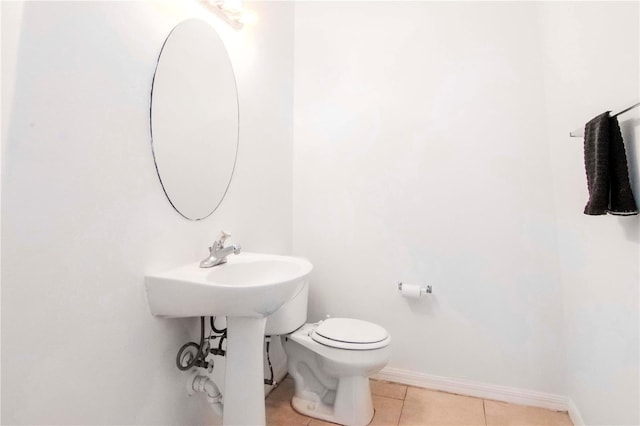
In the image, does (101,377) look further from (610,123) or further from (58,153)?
(610,123)

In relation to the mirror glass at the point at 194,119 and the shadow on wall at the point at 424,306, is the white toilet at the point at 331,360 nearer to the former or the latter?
the shadow on wall at the point at 424,306

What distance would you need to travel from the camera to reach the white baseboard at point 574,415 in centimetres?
146

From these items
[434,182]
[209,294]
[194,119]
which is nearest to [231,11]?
[194,119]

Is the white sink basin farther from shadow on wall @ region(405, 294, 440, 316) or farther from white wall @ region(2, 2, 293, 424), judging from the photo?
shadow on wall @ region(405, 294, 440, 316)

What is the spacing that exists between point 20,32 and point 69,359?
0.81m

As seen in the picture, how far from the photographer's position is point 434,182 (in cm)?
184

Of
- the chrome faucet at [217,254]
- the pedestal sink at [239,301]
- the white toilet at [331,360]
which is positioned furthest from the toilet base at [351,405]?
the chrome faucet at [217,254]

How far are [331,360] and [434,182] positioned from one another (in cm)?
115

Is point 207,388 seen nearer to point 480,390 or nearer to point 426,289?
point 426,289

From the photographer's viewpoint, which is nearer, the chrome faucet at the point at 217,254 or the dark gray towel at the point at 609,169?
the dark gray towel at the point at 609,169

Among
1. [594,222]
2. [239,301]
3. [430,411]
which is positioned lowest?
[430,411]

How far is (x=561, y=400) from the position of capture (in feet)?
5.34

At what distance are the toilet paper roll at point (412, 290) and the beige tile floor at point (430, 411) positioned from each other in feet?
1.87

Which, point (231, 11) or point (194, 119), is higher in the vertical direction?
point (231, 11)
